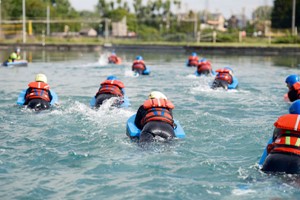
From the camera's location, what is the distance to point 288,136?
730 cm

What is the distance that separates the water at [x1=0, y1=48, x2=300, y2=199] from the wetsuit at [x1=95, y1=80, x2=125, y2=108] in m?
0.27

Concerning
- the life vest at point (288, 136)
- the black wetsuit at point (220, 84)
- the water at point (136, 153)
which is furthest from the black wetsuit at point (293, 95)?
the life vest at point (288, 136)

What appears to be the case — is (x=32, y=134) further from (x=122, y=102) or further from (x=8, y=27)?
(x=8, y=27)

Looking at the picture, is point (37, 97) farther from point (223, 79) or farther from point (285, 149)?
point (285, 149)

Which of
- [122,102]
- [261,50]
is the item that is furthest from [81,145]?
[261,50]

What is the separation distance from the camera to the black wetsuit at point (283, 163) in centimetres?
708

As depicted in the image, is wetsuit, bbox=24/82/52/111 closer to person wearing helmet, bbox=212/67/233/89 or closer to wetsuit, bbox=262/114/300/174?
person wearing helmet, bbox=212/67/233/89

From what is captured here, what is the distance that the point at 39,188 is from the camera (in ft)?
23.9

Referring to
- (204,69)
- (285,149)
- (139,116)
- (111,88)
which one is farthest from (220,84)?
(285,149)

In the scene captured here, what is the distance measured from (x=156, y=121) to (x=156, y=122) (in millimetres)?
36

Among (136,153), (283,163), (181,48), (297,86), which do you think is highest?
(181,48)

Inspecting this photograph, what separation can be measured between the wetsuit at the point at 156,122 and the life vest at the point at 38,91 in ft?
13.6

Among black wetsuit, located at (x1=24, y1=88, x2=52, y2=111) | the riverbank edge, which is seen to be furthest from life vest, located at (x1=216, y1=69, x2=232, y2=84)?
the riverbank edge

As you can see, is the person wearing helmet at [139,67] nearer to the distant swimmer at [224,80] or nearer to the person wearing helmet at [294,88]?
the distant swimmer at [224,80]
